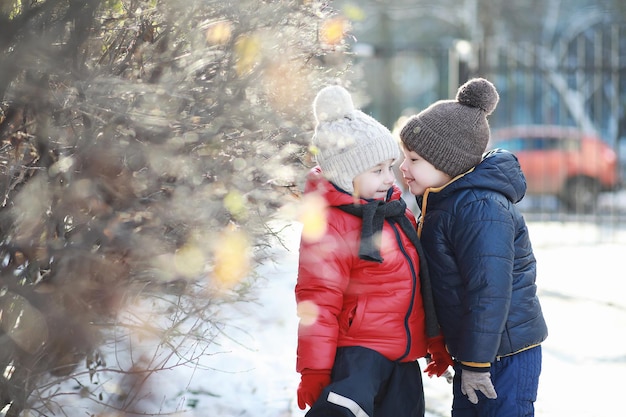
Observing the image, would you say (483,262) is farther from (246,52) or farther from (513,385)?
(246,52)

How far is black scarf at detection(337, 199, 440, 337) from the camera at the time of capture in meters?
2.52

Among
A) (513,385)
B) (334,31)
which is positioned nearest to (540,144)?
(334,31)

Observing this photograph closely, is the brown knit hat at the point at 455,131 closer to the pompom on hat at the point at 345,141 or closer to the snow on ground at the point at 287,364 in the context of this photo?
the pompom on hat at the point at 345,141

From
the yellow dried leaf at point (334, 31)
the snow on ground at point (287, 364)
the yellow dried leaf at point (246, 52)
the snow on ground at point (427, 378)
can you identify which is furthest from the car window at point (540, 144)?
the yellow dried leaf at point (246, 52)

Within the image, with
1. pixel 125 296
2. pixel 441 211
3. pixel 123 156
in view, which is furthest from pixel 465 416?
pixel 123 156

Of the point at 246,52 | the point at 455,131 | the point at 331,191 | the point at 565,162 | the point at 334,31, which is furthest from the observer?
the point at 565,162

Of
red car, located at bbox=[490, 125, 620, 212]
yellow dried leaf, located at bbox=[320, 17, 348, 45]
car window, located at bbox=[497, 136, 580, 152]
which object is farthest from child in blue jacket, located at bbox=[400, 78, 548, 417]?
car window, located at bbox=[497, 136, 580, 152]

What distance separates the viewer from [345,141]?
266 cm

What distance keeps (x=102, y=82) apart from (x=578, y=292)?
18.5ft

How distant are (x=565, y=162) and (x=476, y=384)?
40.3 feet

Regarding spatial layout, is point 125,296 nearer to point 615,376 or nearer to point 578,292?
point 615,376

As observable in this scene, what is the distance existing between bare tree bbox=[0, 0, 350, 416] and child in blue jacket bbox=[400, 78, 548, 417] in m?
0.55

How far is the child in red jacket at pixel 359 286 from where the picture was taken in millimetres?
2510

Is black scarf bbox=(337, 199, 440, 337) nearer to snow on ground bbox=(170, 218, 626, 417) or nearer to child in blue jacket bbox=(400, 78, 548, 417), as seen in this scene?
child in blue jacket bbox=(400, 78, 548, 417)
